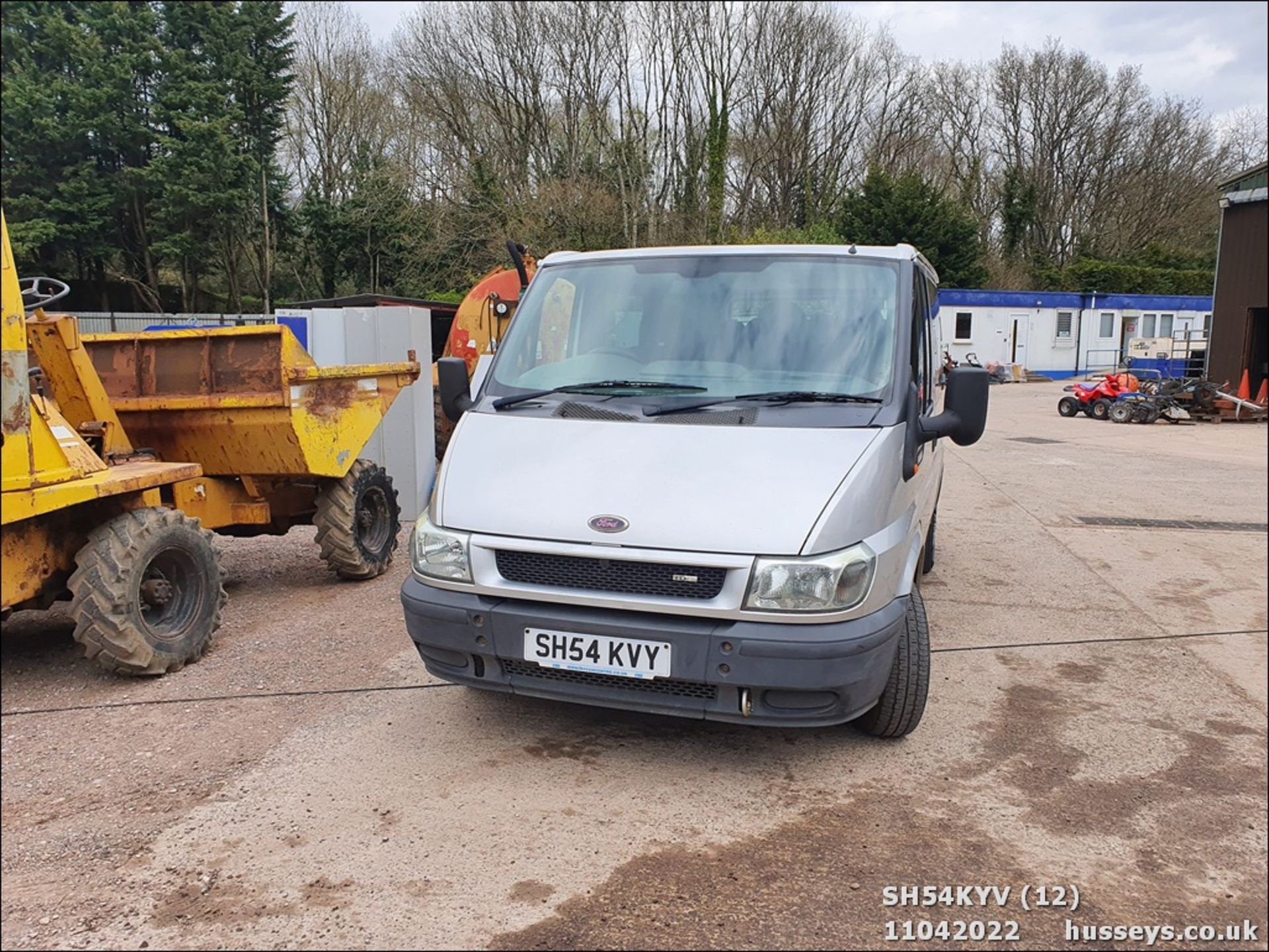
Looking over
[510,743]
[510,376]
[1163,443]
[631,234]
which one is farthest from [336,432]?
[631,234]

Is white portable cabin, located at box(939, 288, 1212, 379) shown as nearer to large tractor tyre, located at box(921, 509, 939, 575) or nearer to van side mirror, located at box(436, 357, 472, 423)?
large tractor tyre, located at box(921, 509, 939, 575)

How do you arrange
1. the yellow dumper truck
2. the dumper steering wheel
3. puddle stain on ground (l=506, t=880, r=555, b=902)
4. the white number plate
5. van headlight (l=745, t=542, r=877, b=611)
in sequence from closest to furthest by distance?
puddle stain on ground (l=506, t=880, r=555, b=902)
van headlight (l=745, t=542, r=877, b=611)
the white number plate
the yellow dumper truck
the dumper steering wheel

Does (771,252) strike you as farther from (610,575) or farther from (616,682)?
(616,682)

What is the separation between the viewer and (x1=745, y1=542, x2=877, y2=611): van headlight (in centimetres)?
320

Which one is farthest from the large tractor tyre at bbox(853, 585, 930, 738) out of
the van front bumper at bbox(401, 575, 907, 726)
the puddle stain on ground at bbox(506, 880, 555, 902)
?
the puddle stain on ground at bbox(506, 880, 555, 902)

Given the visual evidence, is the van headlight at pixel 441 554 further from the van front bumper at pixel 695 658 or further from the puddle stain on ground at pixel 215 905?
the puddle stain on ground at pixel 215 905

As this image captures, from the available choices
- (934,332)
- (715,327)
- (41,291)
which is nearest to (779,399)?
(715,327)

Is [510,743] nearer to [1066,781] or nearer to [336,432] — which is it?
[1066,781]

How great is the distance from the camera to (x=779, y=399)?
12.8 feet

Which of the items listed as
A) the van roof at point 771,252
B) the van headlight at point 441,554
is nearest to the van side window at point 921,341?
the van roof at point 771,252

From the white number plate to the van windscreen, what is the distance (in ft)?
4.12

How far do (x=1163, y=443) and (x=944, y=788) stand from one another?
14417mm

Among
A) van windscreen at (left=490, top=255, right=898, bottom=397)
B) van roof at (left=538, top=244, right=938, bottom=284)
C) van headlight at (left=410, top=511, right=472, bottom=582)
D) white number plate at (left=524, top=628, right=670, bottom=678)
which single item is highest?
van roof at (left=538, top=244, right=938, bottom=284)

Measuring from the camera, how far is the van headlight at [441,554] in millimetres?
3576
